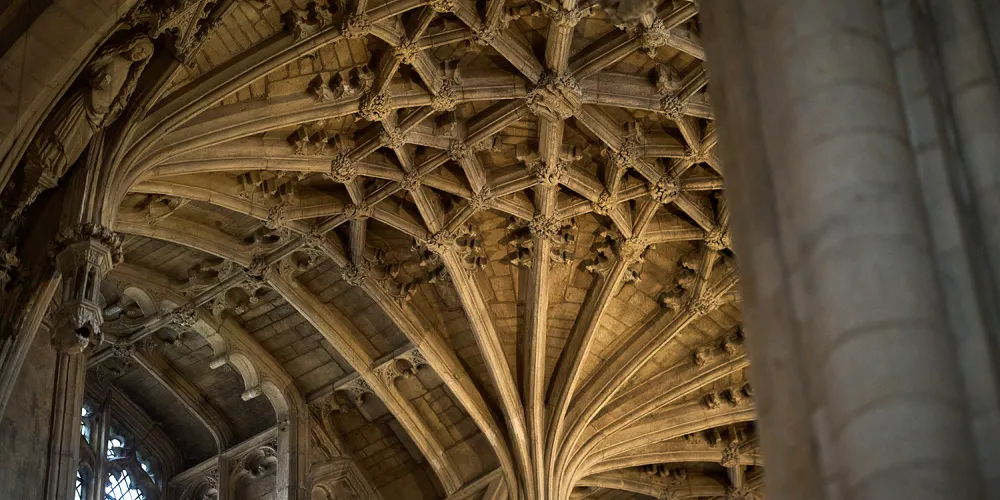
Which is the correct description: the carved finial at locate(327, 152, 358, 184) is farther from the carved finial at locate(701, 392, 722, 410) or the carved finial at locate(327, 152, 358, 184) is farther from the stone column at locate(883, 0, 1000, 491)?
the stone column at locate(883, 0, 1000, 491)

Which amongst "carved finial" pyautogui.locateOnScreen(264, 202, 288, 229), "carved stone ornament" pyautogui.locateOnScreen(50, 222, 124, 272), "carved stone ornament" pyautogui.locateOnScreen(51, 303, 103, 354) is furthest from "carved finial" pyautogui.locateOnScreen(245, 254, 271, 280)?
"carved stone ornament" pyautogui.locateOnScreen(51, 303, 103, 354)

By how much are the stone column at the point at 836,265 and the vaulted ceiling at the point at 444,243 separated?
8700 millimetres

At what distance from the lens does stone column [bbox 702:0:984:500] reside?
12.4ft

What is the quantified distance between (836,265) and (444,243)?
44.2ft

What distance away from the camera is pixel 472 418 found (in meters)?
19.5

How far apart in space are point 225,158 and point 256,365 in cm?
494

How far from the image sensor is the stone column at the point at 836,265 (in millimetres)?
3766

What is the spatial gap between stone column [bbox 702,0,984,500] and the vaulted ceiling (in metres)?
8.70

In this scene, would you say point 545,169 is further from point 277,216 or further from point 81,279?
point 81,279

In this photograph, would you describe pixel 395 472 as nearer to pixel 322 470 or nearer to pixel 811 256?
pixel 322 470

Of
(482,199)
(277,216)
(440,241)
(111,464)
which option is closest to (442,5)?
(482,199)

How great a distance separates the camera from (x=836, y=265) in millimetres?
4113

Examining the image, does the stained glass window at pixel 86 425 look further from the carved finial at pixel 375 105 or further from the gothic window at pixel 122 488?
the carved finial at pixel 375 105

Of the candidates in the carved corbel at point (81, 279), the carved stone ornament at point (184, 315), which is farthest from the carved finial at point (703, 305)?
the carved corbel at point (81, 279)
